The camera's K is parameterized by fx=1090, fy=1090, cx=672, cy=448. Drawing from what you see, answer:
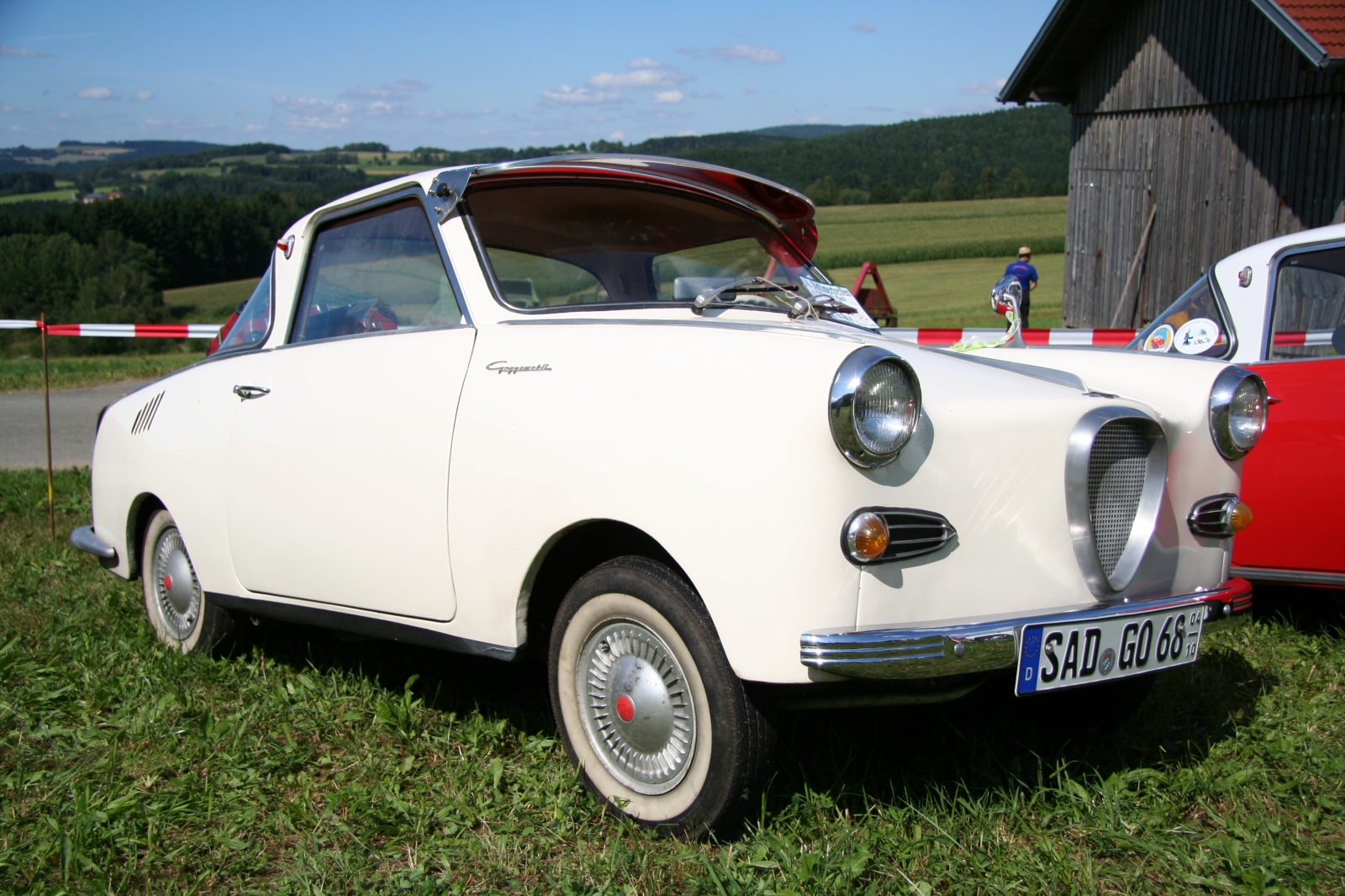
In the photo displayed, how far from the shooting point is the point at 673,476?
2.35m

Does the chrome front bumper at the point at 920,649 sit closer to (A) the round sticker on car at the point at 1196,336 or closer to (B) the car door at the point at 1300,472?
(B) the car door at the point at 1300,472

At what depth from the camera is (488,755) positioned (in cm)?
323

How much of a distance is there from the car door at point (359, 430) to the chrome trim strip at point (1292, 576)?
2.80m

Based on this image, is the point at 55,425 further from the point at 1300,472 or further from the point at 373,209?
the point at 1300,472

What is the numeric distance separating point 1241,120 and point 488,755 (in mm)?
13233

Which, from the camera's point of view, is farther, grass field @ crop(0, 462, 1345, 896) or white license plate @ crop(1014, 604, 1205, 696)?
grass field @ crop(0, 462, 1345, 896)

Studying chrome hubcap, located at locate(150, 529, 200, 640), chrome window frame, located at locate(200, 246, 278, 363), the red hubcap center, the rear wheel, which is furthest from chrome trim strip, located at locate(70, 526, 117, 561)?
the red hubcap center

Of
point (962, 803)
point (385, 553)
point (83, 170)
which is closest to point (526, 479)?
point (385, 553)

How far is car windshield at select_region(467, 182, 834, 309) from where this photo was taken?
3.27 m

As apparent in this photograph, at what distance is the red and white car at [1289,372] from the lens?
3842mm

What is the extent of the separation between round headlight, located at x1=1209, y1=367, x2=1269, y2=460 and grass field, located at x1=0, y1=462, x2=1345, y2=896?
3.02 feet

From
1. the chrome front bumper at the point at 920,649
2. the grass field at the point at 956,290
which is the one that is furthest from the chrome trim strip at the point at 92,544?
the grass field at the point at 956,290

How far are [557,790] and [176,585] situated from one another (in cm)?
210

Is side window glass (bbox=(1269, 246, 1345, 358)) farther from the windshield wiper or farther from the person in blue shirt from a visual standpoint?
the person in blue shirt
